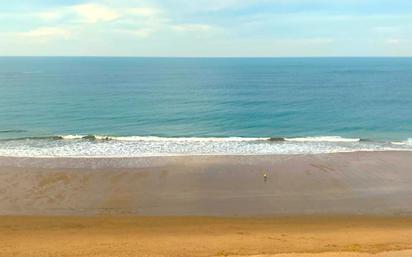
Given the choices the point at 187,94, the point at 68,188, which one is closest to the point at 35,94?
the point at 187,94

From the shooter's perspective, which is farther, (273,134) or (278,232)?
(273,134)

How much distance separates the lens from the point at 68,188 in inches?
1085

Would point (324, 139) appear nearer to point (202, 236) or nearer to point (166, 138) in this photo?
point (166, 138)

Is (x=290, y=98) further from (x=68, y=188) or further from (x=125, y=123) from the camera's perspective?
(x=68, y=188)

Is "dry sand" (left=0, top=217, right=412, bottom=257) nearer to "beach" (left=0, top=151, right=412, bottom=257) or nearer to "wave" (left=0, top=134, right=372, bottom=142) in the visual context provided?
"beach" (left=0, top=151, right=412, bottom=257)

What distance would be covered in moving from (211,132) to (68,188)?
23271 mm

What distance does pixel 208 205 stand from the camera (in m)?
25.0

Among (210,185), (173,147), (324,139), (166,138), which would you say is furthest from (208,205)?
(324,139)

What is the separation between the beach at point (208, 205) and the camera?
18109mm

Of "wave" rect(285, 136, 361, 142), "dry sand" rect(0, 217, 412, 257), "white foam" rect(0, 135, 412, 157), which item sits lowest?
"dry sand" rect(0, 217, 412, 257)

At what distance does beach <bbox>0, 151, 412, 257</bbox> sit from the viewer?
1811cm

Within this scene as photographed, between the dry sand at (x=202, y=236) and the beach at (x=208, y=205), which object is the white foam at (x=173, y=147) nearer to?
the beach at (x=208, y=205)

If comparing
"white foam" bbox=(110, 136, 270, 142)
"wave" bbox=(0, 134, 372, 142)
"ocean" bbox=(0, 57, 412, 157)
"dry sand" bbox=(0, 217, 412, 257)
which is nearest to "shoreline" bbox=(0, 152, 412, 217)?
"dry sand" bbox=(0, 217, 412, 257)

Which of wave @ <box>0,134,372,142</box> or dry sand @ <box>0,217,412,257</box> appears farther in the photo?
wave @ <box>0,134,372,142</box>
